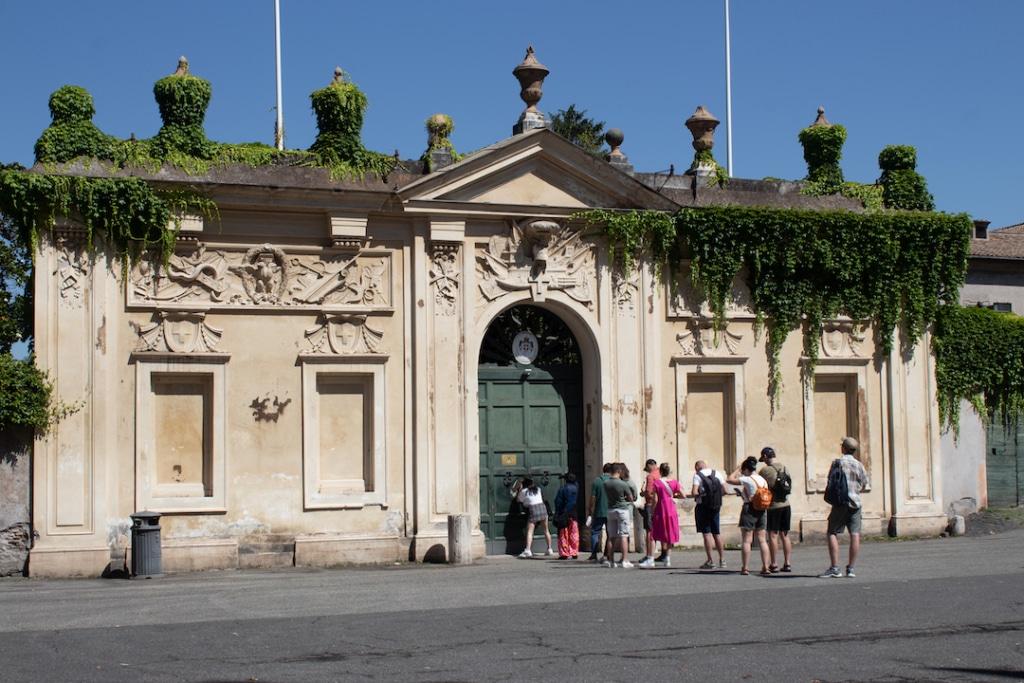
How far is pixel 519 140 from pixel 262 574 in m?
7.54

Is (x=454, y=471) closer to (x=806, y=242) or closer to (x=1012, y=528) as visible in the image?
(x=806, y=242)

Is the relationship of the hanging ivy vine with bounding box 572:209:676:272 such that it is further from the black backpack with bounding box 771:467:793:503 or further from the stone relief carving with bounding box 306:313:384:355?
the black backpack with bounding box 771:467:793:503

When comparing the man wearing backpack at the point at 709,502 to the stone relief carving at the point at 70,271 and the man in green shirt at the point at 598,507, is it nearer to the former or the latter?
the man in green shirt at the point at 598,507

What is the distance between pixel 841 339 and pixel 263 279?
32.7 feet

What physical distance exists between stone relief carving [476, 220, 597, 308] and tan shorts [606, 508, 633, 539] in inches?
155

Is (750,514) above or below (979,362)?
below

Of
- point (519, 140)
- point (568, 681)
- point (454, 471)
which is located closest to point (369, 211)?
point (519, 140)

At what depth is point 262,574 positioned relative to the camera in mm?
18234

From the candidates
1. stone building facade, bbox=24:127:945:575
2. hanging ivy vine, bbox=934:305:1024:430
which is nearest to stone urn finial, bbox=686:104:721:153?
Result: stone building facade, bbox=24:127:945:575

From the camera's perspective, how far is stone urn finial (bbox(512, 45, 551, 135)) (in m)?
21.6

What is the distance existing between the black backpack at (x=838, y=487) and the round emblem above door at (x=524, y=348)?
6305 millimetres

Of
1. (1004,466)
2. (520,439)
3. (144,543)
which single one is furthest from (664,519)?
(1004,466)

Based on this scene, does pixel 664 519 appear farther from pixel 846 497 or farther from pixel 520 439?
pixel 520 439

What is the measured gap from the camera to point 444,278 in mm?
20438
